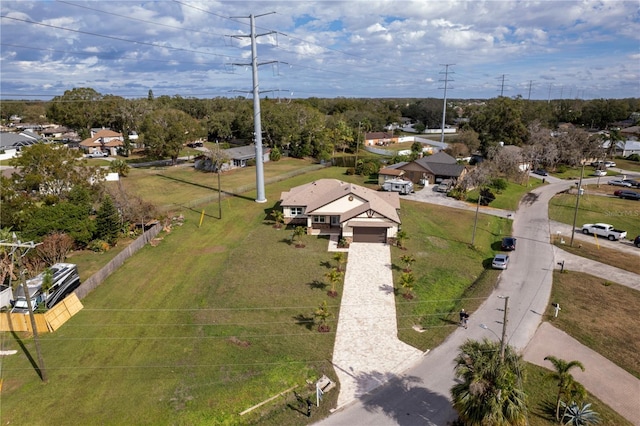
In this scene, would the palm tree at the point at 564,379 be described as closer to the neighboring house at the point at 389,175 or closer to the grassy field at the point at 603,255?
the grassy field at the point at 603,255

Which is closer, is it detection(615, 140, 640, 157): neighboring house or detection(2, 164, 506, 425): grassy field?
detection(2, 164, 506, 425): grassy field

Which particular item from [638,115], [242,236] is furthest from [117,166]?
[638,115]

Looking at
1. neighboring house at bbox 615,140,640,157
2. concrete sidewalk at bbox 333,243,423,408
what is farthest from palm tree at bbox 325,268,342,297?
neighboring house at bbox 615,140,640,157

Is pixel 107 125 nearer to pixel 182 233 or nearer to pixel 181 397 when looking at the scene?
pixel 182 233

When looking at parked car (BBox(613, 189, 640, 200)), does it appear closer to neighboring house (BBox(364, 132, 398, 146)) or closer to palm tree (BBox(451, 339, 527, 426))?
palm tree (BBox(451, 339, 527, 426))

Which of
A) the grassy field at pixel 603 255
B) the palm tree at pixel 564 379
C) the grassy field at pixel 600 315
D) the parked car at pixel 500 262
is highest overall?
the palm tree at pixel 564 379

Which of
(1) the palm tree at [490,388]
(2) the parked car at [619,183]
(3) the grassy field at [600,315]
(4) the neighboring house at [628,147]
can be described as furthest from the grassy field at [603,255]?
(4) the neighboring house at [628,147]
